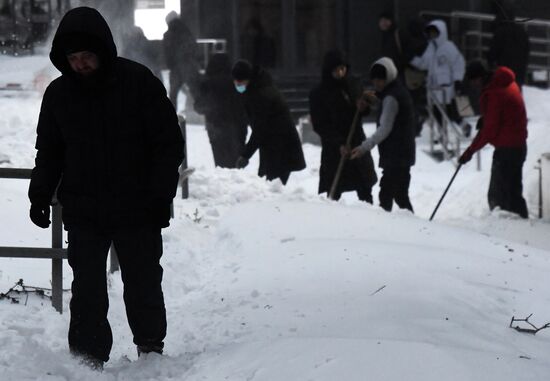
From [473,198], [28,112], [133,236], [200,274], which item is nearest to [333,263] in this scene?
[200,274]

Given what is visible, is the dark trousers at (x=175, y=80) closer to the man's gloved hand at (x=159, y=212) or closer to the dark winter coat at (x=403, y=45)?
the dark winter coat at (x=403, y=45)

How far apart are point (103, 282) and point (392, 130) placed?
549 cm

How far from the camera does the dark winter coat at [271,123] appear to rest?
11.2 metres

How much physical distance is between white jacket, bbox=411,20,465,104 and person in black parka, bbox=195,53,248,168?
501 centimetres

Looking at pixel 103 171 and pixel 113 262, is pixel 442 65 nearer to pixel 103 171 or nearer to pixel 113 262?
pixel 113 262

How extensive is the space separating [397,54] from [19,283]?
1206 cm

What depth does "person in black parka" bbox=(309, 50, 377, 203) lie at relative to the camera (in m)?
10.8

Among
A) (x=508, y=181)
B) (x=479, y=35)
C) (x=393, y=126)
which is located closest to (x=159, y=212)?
(x=393, y=126)

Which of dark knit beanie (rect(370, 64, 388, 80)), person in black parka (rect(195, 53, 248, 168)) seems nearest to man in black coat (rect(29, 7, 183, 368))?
dark knit beanie (rect(370, 64, 388, 80))

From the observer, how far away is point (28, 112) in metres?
14.8

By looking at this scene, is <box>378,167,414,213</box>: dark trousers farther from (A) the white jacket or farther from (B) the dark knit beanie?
(A) the white jacket

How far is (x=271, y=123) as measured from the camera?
36.8 ft

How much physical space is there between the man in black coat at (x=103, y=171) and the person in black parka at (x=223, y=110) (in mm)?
7570

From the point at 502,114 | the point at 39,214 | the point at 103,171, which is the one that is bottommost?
the point at 502,114
